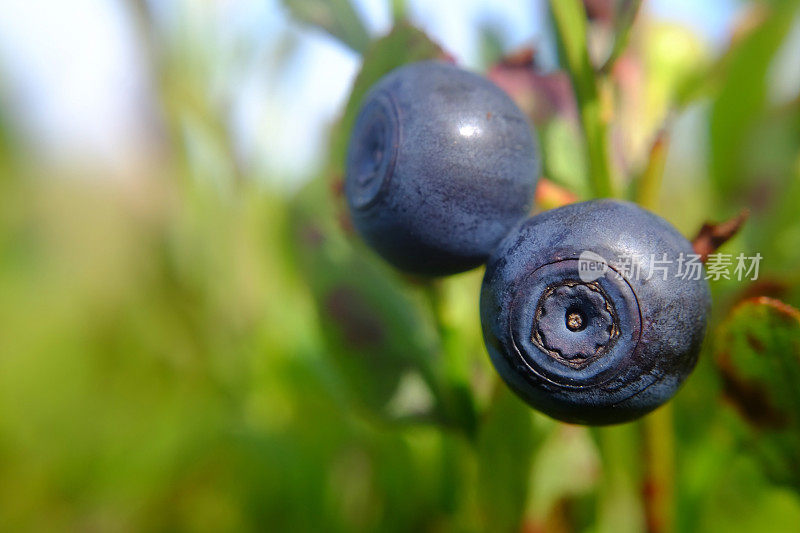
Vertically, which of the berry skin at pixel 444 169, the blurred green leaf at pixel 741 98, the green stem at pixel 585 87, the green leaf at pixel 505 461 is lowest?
the green leaf at pixel 505 461

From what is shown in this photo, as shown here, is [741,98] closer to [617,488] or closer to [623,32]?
[623,32]

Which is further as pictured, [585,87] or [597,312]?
[585,87]

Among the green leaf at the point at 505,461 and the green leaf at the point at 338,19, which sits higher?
the green leaf at the point at 338,19

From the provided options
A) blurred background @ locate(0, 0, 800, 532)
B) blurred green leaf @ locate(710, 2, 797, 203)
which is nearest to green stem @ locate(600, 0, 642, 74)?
blurred background @ locate(0, 0, 800, 532)

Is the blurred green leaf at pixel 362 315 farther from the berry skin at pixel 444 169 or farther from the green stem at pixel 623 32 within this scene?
the green stem at pixel 623 32

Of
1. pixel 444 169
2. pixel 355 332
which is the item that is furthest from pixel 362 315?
pixel 444 169

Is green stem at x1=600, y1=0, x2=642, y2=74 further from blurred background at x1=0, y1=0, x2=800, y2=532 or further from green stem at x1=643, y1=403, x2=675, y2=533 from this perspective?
green stem at x1=643, y1=403, x2=675, y2=533

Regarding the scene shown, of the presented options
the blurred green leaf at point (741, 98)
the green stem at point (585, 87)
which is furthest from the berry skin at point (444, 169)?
the blurred green leaf at point (741, 98)
